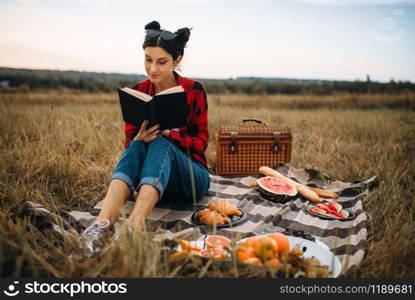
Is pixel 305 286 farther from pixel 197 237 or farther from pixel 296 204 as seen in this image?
pixel 296 204

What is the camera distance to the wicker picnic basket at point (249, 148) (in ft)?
15.0

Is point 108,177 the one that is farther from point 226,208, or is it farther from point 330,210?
point 330,210

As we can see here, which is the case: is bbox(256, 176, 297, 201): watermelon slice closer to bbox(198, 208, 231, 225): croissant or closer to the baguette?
the baguette

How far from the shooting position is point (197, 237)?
8.16ft

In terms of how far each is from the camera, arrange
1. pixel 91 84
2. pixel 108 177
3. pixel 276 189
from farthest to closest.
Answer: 1. pixel 91 84
2. pixel 108 177
3. pixel 276 189

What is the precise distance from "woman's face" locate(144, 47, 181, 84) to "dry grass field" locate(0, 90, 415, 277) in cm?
131

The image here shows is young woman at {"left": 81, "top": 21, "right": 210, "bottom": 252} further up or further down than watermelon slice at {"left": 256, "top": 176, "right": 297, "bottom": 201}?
further up

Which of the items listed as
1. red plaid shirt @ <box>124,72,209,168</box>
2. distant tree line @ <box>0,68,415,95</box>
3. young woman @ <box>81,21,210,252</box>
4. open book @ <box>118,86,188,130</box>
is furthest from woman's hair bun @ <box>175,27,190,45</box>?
distant tree line @ <box>0,68,415,95</box>

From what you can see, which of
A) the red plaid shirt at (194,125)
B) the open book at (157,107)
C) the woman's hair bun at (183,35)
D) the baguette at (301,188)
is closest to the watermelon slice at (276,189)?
the baguette at (301,188)

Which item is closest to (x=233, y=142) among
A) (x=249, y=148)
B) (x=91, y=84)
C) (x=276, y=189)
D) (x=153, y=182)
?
(x=249, y=148)

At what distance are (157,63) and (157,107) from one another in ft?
2.22

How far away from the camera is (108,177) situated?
395cm

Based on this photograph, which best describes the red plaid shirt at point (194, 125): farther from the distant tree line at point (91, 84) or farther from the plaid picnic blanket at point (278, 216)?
the distant tree line at point (91, 84)

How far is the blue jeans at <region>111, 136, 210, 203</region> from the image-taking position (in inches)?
109
